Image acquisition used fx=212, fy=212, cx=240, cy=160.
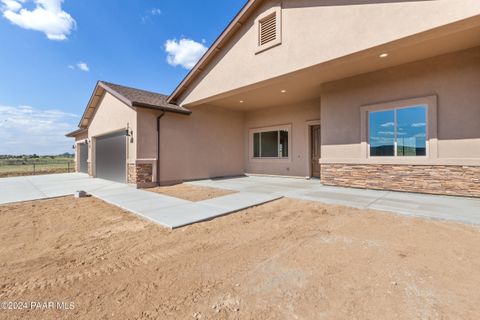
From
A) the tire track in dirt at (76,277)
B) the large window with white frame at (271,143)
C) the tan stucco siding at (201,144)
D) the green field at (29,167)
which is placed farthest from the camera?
the green field at (29,167)

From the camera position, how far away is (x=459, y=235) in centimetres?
353

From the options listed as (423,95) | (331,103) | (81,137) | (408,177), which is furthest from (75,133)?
(423,95)

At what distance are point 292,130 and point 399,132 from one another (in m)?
4.91

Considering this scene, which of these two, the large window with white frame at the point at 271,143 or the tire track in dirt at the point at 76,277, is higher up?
the large window with white frame at the point at 271,143

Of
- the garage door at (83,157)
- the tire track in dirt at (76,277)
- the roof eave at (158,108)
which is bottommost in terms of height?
the tire track in dirt at (76,277)

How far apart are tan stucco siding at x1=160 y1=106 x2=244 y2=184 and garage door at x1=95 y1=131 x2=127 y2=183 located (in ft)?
7.31

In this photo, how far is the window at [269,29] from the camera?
7.47m

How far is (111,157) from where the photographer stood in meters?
11.7

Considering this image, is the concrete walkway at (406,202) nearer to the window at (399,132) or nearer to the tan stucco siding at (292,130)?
the window at (399,132)

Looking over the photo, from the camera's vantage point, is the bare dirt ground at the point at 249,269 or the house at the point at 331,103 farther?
the house at the point at 331,103

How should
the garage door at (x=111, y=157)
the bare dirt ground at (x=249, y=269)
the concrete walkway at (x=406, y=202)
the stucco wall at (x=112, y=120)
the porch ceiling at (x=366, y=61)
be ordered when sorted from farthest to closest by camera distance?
the garage door at (x=111, y=157)
the stucco wall at (x=112, y=120)
the porch ceiling at (x=366, y=61)
the concrete walkway at (x=406, y=202)
the bare dirt ground at (x=249, y=269)

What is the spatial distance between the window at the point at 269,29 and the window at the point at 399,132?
14.1 feet

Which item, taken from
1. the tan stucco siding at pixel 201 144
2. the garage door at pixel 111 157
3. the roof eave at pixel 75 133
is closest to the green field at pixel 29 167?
the roof eave at pixel 75 133

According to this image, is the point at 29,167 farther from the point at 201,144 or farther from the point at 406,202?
the point at 406,202
